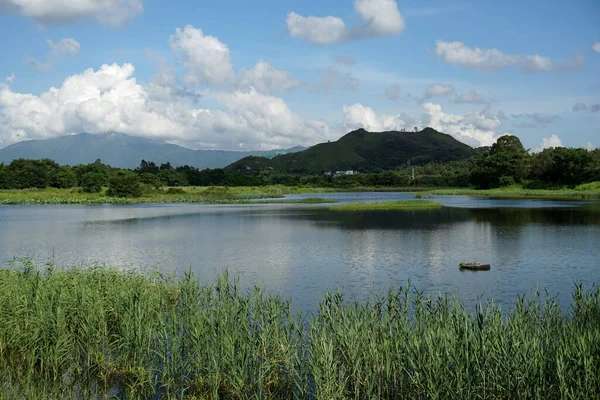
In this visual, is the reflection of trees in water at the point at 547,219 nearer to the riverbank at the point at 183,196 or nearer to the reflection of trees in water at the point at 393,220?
the reflection of trees in water at the point at 393,220

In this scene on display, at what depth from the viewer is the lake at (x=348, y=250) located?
22.1 metres

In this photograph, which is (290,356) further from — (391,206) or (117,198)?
(117,198)

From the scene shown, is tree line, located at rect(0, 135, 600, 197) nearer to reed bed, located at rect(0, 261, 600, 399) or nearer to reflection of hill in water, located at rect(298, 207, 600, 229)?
reflection of hill in water, located at rect(298, 207, 600, 229)

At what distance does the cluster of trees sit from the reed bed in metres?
103

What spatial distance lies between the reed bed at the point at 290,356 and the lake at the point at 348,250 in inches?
229

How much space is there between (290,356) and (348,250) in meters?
21.7

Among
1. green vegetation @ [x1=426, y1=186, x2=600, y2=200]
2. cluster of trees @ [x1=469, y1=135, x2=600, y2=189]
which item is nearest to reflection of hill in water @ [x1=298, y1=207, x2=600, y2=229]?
green vegetation @ [x1=426, y1=186, x2=600, y2=200]

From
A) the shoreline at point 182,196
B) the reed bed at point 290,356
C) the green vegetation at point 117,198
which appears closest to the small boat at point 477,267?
the reed bed at point 290,356

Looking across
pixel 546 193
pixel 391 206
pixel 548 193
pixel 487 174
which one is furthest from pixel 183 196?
pixel 548 193

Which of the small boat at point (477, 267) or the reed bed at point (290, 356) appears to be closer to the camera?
the reed bed at point (290, 356)

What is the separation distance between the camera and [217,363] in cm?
1081

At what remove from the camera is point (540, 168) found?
114m

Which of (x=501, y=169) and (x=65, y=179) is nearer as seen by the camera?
(x=501, y=169)

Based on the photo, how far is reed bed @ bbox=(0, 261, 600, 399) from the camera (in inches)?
363
